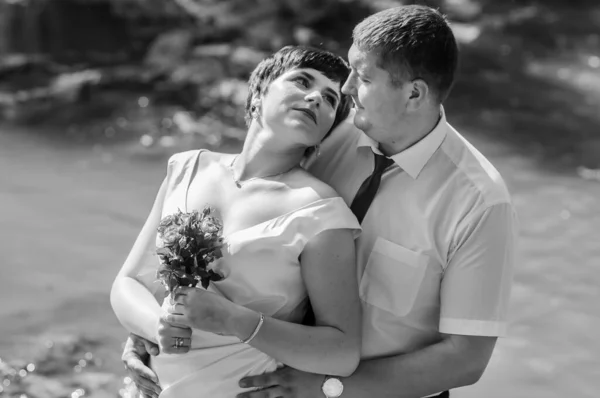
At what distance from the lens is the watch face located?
2.64m

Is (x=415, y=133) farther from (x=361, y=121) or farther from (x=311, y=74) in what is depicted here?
(x=311, y=74)

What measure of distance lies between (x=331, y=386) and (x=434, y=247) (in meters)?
0.55

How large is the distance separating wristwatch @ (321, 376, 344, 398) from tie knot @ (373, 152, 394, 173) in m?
0.69

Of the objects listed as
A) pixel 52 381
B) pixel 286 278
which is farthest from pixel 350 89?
pixel 52 381

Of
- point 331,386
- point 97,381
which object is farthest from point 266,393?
point 97,381

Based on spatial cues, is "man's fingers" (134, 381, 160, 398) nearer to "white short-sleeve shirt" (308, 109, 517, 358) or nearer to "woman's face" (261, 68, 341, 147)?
"white short-sleeve shirt" (308, 109, 517, 358)

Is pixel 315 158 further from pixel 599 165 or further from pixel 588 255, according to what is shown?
pixel 599 165

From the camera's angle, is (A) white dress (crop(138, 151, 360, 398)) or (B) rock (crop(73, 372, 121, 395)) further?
(B) rock (crop(73, 372, 121, 395))

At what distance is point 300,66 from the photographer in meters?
2.81

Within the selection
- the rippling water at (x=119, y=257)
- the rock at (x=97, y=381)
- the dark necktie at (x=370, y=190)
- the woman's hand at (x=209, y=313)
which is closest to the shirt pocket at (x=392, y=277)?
the dark necktie at (x=370, y=190)

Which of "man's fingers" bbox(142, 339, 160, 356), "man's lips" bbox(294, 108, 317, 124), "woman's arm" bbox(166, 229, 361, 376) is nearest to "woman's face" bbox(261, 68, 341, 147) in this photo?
"man's lips" bbox(294, 108, 317, 124)

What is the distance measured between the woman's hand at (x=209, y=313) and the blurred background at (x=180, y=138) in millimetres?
1299

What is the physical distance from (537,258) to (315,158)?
375cm

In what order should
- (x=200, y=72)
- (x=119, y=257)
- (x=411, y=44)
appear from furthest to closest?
(x=200, y=72) < (x=119, y=257) < (x=411, y=44)
